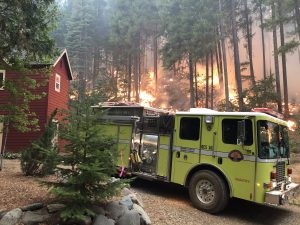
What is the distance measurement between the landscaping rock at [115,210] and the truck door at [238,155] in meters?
3.23

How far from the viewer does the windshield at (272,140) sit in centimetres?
782

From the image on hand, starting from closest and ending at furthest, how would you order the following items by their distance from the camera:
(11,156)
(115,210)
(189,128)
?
(115,210), (189,128), (11,156)

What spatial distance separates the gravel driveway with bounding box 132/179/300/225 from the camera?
7.45 metres

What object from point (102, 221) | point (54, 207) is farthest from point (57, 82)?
point (102, 221)

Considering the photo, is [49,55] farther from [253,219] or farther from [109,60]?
[109,60]

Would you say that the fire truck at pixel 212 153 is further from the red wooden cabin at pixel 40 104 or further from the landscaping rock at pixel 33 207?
the red wooden cabin at pixel 40 104

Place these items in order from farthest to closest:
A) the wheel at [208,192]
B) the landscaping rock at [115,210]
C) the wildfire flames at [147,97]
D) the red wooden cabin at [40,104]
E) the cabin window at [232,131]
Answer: the wildfire flames at [147,97], the red wooden cabin at [40,104], the wheel at [208,192], the cabin window at [232,131], the landscaping rock at [115,210]

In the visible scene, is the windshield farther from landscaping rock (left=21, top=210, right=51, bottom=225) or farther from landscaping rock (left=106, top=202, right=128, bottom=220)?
landscaping rock (left=21, top=210, right=51, bottom=225)

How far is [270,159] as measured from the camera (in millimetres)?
7906

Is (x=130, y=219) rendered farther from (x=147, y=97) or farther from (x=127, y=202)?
(x=147, y=97)

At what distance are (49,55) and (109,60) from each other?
3500 cm

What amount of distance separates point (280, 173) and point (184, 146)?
9.02 ft

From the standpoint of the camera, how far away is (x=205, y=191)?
852 cm

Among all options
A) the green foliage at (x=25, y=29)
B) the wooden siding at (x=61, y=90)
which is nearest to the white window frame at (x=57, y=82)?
the wooden siding at (x=61, y=90)
